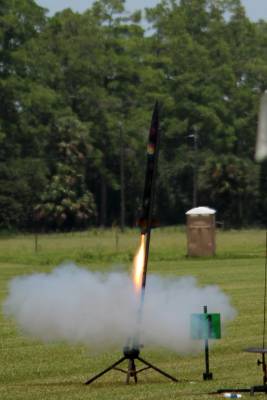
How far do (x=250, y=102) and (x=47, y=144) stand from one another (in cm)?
2553

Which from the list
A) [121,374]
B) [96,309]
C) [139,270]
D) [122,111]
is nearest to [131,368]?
[121,374]

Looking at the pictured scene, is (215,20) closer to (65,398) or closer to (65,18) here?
(65,18)

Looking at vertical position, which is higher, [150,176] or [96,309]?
[150,176]

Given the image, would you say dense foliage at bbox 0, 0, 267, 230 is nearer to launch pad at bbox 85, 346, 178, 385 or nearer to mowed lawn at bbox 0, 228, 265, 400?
mowed lawn at bbox 0, 228, 265, 400

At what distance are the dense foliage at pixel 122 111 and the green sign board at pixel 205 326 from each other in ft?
246

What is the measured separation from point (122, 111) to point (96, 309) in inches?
3717

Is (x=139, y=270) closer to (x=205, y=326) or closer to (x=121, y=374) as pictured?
(x=121, y=374)

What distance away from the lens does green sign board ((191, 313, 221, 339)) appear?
1608 cm

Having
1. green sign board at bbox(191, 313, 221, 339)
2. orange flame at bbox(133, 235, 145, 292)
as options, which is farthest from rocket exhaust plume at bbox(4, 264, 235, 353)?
green sign board at bbox(191, 313, 221, 339)

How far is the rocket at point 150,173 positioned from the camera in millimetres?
17031

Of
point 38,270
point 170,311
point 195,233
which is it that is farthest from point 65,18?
point 170,311

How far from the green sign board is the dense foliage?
74847 mm

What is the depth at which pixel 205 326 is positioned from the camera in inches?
633

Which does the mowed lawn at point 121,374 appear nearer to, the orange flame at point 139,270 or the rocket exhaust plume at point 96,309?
the rocket exhaust plume at point 96,309
